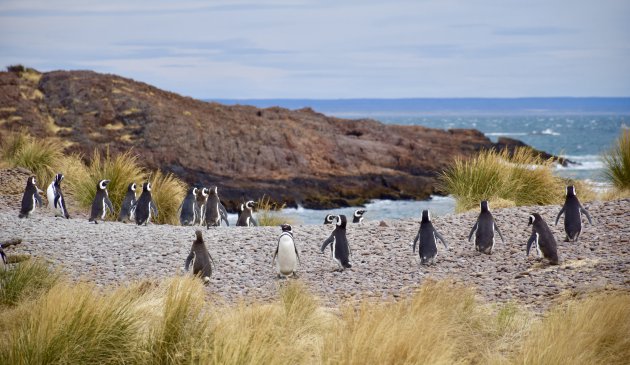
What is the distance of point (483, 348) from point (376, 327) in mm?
1170

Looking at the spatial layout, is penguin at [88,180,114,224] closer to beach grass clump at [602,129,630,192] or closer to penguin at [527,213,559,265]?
penguin at [527,213,559,265]

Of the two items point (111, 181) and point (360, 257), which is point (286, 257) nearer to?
point (360, 257)

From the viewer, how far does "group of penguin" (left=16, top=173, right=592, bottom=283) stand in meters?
8.52

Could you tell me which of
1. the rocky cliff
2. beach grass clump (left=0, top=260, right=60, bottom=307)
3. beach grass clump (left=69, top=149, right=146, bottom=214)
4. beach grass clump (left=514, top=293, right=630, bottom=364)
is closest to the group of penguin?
beach grass clump (left=0, top=260, right=60, bottom=307)

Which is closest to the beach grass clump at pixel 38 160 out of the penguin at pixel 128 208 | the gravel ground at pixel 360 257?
the penguin at pixel 128 208

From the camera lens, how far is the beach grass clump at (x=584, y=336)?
16.2 feet

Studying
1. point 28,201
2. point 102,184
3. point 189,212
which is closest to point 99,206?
point 102,184

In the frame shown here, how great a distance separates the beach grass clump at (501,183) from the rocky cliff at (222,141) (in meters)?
13.5

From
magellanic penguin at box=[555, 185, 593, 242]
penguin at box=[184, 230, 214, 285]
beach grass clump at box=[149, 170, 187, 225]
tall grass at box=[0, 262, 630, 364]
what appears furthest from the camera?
beach grass clump at box=[149, 170, 187, 225]

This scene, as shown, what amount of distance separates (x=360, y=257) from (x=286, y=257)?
4.17 ft

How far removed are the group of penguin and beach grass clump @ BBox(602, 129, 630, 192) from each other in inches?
126

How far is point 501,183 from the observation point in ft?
42.7

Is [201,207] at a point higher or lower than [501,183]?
lower

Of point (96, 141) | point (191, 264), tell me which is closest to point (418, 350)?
point (191, 264)
